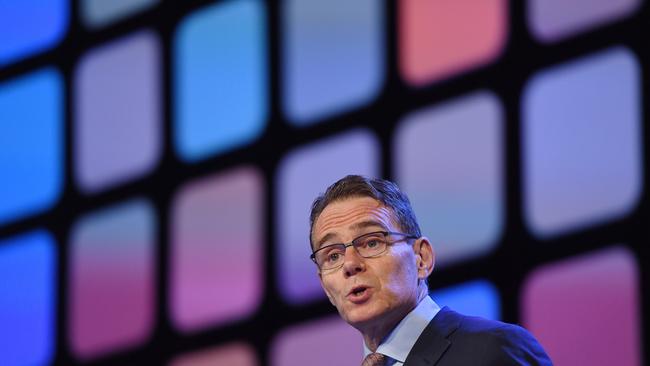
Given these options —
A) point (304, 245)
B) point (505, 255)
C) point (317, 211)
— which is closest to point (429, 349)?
point (317, 211)

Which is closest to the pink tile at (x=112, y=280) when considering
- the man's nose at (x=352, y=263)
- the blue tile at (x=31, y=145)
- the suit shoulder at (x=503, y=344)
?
the blue tile at (x=31, y=145)

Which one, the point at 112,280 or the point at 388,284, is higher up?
the point at 112,280

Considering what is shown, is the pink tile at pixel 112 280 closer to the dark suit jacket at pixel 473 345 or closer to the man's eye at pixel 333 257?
the man's eye at pixel 333 257

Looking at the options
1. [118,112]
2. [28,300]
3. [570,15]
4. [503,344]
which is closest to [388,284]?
[503,344]

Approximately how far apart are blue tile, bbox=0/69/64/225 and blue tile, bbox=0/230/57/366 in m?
0.12

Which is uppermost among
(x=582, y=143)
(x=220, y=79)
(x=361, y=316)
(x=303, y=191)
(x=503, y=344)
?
(x=220, y=79)

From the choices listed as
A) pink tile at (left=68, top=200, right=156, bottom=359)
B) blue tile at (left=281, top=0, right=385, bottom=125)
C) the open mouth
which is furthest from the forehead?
pink tile at (left=68, top=200, right=156, bottom=359)

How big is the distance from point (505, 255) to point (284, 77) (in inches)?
36.6

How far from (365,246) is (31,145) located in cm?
207

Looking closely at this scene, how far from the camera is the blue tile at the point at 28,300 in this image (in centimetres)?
404

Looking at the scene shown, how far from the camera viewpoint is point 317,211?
251cm

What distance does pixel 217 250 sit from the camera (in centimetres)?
371

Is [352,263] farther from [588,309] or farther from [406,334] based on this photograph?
[588,309]

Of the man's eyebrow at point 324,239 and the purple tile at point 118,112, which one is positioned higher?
the purple tile at point 118,112
